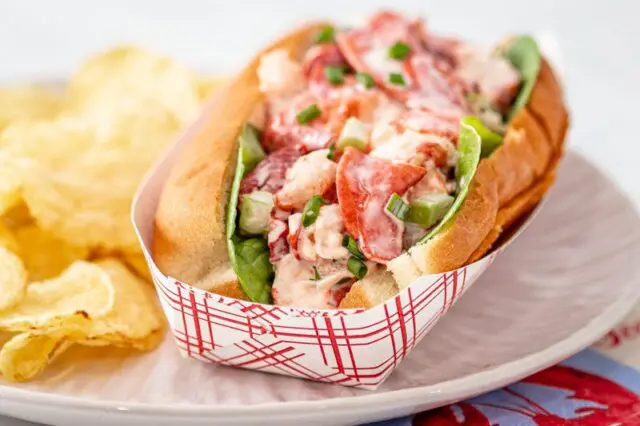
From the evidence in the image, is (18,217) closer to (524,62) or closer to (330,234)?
(330,234)

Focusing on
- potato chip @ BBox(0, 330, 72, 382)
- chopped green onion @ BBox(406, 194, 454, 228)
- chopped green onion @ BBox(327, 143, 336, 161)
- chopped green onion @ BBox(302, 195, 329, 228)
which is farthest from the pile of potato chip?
chopped green onion @ BBox(406, 194, 454, 228)

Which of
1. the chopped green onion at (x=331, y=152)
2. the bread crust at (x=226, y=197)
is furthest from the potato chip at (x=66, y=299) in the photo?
the chopped green onion at (x=331, y=152)

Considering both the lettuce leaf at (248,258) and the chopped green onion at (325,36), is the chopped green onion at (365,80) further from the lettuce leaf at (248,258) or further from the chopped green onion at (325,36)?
the lettuce leaf at (248,258)

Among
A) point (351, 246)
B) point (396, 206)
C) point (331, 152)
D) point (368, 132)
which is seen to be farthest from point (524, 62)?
point (351, 246)

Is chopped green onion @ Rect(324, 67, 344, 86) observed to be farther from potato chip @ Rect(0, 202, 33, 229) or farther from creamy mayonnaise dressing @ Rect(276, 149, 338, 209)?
potato chip @ Rect(0, 202, 33, 229)

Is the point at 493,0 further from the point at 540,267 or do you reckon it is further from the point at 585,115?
the point at 540,267

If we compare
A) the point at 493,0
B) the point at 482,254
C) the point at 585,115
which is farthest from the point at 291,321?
the point at 493,0
